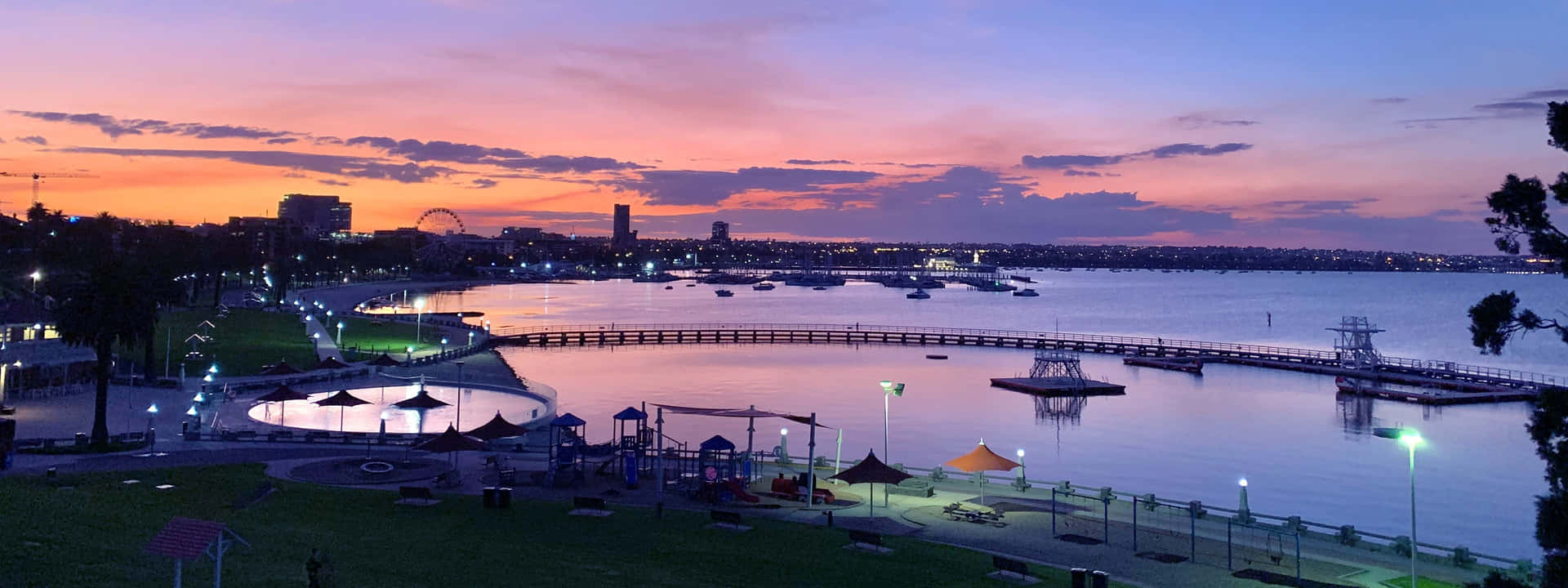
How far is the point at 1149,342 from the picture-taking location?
106 m

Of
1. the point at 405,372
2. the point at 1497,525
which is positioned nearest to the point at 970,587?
the point at 1497,525

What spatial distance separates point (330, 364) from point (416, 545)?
3864 centimetres

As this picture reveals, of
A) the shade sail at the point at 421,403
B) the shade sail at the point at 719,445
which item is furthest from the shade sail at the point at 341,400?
the shade sail at the point at 719,445

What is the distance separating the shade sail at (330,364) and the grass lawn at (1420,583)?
47.0 m

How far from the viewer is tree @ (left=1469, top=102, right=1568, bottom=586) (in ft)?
45.0

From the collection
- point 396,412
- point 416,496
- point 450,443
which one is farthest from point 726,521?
point 396,412

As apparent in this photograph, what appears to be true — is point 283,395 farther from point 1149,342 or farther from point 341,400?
point 1149,342

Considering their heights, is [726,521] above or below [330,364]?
below

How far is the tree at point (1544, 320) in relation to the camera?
13.7m

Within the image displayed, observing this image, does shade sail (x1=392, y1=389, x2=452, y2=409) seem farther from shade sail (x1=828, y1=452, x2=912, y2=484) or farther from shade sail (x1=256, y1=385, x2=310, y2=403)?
shade sail (x1=828, y1=452, x2=912, y2=484)

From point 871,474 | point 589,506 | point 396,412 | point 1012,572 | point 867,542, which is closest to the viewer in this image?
point 1012,572

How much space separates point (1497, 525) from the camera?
3475cm

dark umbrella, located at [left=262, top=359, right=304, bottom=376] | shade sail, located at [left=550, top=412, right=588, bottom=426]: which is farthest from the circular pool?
shade sail, located at [left=550, top=412, right=588, bottom=426]

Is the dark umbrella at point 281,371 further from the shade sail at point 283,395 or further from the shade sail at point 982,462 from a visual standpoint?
the shade sail at point 982,462
